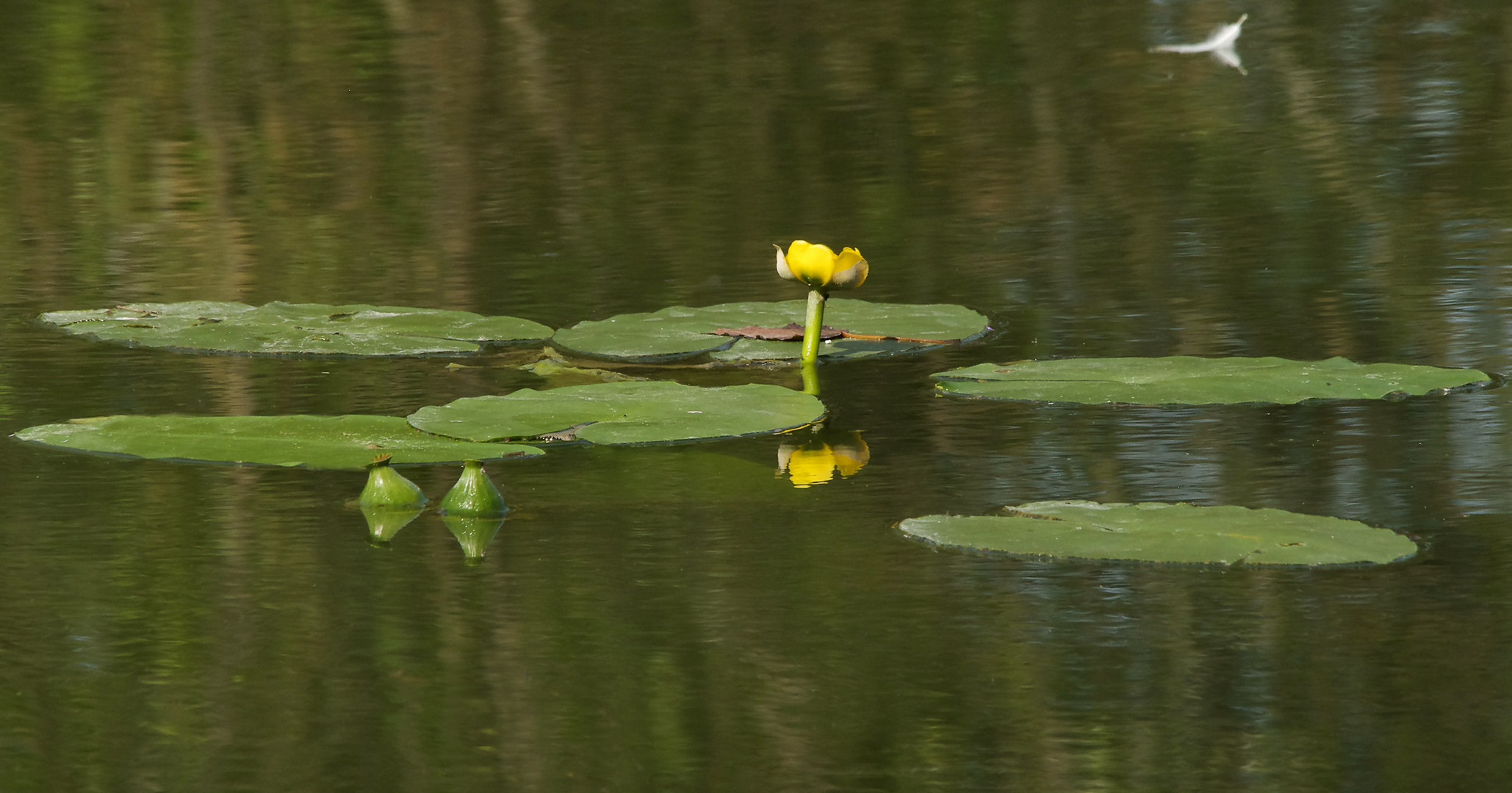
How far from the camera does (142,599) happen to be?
2.08 m

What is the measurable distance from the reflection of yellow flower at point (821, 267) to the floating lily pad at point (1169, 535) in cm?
96

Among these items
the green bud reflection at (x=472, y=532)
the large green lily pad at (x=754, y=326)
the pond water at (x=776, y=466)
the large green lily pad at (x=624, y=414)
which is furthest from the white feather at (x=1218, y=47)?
the green bud reflection at (x=472, y=532)

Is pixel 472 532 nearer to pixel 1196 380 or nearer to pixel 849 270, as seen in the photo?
pixel 849 270

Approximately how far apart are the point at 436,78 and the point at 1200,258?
3785mm

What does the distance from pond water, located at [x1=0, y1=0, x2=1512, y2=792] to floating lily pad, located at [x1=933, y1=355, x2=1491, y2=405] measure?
0.03 meters

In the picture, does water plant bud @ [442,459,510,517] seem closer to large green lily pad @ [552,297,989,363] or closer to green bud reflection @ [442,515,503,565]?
green bud reflection @ [442,515,503,565]

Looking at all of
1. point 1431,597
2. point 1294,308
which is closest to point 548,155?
point 1294,308

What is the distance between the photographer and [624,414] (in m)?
2.73

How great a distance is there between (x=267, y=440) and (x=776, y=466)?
2.35 feet

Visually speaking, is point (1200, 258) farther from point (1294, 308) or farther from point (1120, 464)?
point (1120, 464)

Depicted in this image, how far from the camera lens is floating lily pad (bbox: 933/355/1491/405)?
109 inches

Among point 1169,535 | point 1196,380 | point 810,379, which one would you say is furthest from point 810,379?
point 1169,535

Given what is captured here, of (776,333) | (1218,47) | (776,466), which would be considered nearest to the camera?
(776,466)

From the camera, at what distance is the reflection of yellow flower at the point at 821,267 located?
3.12 metres
